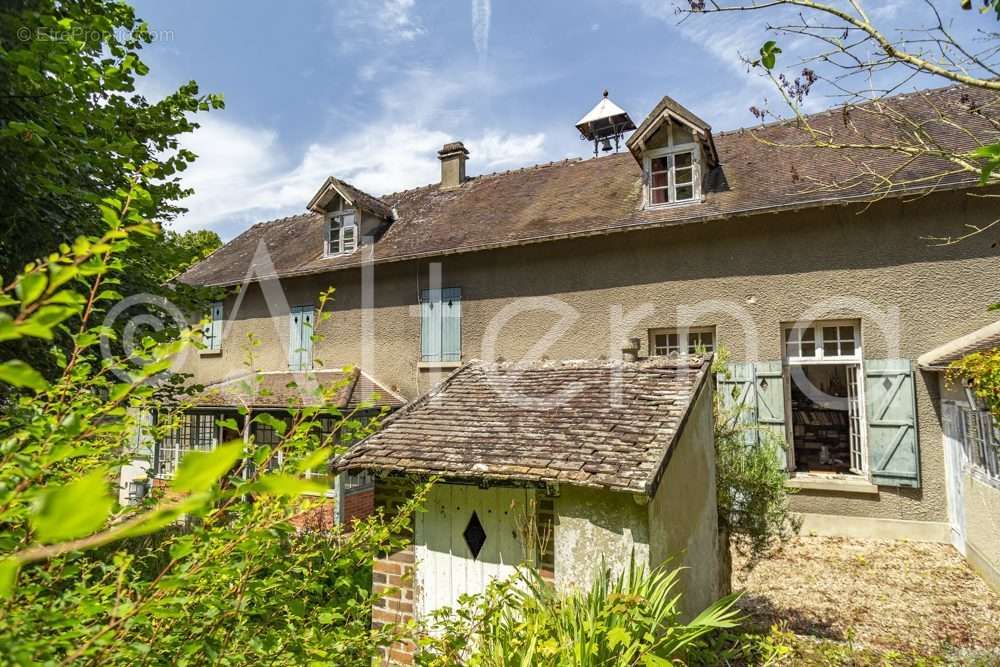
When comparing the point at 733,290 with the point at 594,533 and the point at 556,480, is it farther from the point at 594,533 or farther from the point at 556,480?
the point at 556,480

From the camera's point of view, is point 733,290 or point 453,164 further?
point 453,164

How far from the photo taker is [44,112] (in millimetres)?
4234

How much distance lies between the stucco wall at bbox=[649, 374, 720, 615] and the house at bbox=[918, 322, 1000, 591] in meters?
3.24

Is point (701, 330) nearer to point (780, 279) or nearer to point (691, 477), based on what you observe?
point (780, 279)

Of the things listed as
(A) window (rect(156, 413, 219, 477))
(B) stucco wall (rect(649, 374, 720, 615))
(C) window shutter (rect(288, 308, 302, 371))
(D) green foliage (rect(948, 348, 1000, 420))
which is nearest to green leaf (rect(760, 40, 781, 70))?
(B) stucco wall (rect(649, 374, 720, 615))

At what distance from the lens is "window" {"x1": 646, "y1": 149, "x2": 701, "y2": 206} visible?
10.6 meters

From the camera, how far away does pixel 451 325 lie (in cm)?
1197

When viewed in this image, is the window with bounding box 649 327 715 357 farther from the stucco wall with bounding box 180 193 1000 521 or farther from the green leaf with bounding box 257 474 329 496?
the green leaf with bounding box 257 474 329 496

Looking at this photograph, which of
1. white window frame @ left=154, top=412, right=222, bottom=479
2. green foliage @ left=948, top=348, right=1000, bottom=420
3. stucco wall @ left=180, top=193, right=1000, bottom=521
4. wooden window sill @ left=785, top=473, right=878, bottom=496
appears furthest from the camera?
white window frame @ left=154, top=412, right=222, bottom=479

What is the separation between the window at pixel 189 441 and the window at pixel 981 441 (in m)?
14.1

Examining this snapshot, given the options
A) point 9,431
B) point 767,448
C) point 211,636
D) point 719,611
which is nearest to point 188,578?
point 211,636

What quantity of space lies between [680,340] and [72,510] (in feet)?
33.8

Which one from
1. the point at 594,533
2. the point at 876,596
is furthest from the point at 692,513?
the point at 876,596

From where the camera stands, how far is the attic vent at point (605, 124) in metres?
17.8
